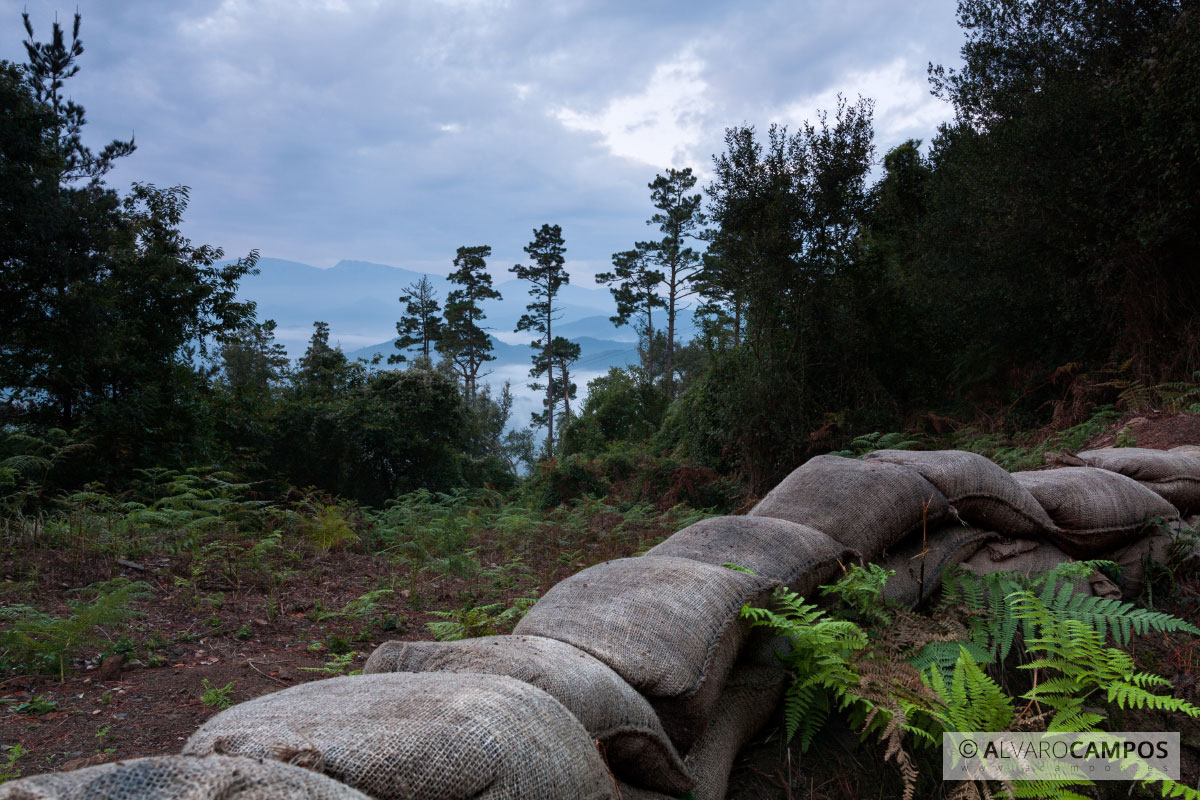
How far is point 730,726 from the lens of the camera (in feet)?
7.12

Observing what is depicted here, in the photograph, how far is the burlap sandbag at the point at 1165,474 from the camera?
3.79 metres

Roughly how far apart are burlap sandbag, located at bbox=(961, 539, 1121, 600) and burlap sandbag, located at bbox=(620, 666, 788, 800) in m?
1.17

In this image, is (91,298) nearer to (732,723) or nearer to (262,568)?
(262,568)

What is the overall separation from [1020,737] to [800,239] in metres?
11.1

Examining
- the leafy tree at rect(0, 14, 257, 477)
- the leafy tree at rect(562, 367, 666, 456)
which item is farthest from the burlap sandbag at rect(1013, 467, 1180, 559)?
the leafy tree at rect(562, 367, 666, 456)

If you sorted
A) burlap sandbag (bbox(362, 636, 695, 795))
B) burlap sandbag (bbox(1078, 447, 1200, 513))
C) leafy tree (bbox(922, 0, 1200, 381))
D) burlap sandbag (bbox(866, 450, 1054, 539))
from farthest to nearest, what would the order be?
1. leafy tree (bbox(922, 0, 1200, 381))
2. burlap sandbag (bbox(1078, 447, 1200, 513))
3. burlap sandbag (bbox(866, 450, 1054, 539))
4. burlap sandbag (bbox(362, 636, 695, 795))

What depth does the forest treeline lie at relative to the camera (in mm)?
8789

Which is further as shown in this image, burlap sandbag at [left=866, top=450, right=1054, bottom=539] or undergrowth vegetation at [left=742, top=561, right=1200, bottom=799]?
burlap sandbag at [left=866, top=450, right=1054, bottom=539]

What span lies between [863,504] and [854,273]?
10.4 meters

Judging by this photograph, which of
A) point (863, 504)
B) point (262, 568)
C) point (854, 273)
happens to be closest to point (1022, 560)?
point (863, 504)

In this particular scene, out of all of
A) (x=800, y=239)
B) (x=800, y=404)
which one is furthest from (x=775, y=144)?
(x=800, y=404)

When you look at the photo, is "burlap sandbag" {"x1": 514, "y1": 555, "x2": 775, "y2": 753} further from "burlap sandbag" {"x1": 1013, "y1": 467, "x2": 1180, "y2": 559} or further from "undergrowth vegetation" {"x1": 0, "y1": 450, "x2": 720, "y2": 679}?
"burlap sandbag" {"x1": 1013, "y1": 467, "x2": 1180, "y2": 559}

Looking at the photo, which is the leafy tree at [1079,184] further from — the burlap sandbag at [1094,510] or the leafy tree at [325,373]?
the leafy tree at [325,373]

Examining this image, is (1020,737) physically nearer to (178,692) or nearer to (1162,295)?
(178,692)
